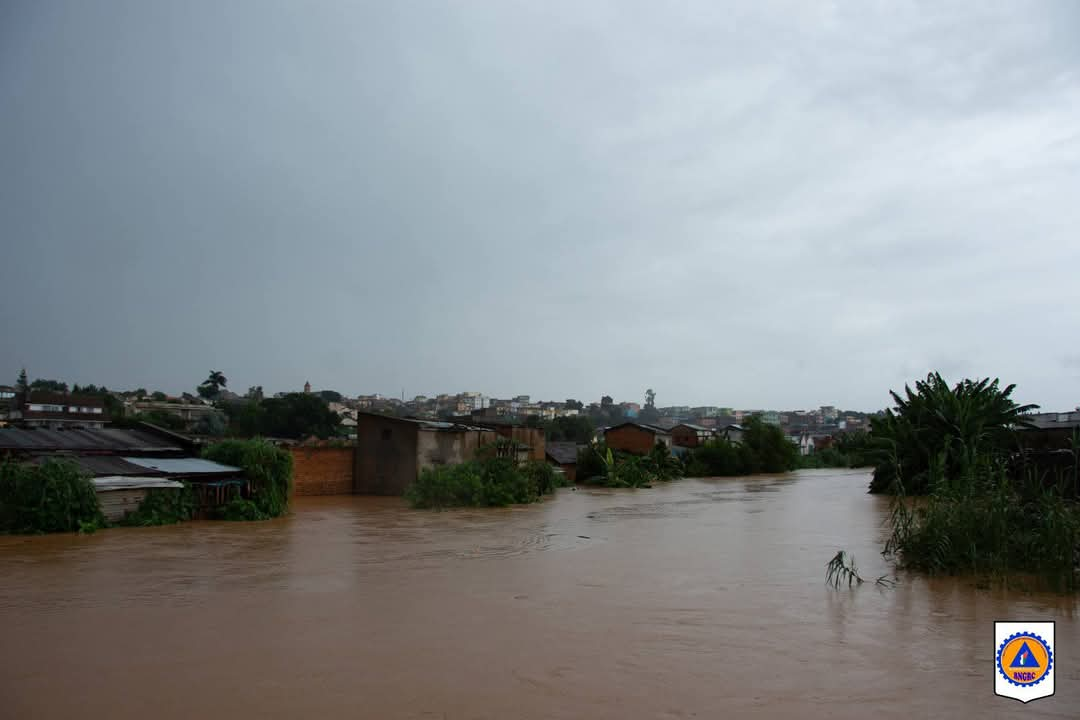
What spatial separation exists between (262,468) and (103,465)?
3.36 m

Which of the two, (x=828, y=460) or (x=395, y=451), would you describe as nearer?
(x=395, y=451)

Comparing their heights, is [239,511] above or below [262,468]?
below

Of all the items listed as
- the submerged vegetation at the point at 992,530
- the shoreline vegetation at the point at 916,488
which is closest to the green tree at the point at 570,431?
the shoreline vegetation at the point at 916,488

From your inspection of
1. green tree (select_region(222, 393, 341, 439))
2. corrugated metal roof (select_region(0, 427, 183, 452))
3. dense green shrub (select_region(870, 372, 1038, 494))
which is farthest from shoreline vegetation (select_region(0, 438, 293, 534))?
green tree (select_region(222, 393, 341, 439))

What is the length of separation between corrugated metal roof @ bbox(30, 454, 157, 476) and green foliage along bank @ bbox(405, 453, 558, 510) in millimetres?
7456

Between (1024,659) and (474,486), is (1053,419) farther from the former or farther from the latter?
(1024,659)

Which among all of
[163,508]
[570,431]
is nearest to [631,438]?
[570,431]

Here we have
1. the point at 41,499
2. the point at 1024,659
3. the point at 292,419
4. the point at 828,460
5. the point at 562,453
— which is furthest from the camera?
the point at 828,460

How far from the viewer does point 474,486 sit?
71.6 ft

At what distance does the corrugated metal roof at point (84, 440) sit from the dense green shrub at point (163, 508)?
2590 millimetres

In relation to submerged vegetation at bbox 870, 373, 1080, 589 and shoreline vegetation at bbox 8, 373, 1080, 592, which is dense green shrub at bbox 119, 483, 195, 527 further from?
submerged vegetation at bbox 870, 373, 1080, 589

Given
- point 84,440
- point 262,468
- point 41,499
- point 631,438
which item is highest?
point 84,440

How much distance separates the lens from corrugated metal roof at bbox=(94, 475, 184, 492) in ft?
48.3

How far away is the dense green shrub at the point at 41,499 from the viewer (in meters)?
13.6
